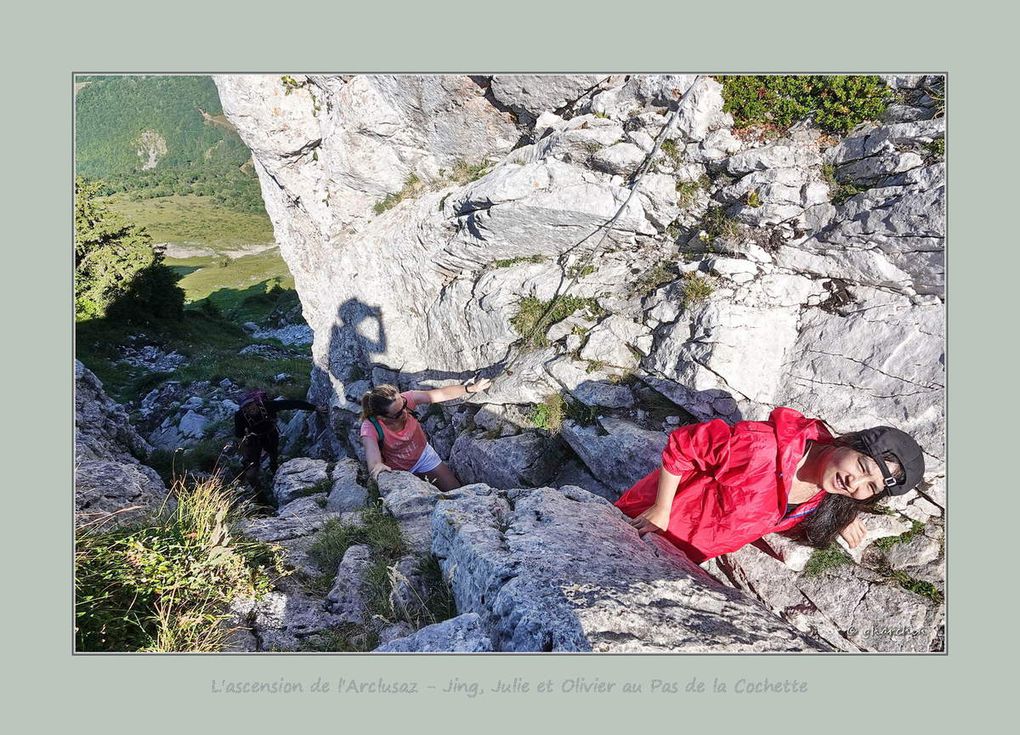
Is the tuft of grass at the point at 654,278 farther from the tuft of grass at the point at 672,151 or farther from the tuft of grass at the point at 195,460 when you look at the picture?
the tuft of grass at the point at 195,460

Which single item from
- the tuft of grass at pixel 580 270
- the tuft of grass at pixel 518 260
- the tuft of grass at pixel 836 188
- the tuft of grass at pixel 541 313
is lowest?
the tuft of grass at pixel 541 313

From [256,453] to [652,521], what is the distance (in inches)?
306

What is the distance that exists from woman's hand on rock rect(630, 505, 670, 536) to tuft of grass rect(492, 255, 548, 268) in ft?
16.9

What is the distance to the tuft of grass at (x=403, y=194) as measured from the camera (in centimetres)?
1095

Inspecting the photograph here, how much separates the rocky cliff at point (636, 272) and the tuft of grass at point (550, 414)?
2.0 inches

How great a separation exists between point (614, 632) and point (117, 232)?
1300 centimetres

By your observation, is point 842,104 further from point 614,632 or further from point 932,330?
point 614,632

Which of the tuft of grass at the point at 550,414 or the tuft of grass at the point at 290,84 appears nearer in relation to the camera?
the tuft of grass at the point at 550,414

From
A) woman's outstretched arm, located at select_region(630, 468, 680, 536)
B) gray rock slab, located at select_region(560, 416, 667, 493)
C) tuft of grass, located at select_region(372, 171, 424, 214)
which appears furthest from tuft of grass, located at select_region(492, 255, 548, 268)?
woman's outstretched arm, located at select_region(630, 468, 680, 536)

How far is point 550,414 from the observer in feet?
25.2

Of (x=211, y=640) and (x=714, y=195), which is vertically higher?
(x=714, y=195)

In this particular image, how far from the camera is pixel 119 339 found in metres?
12.2

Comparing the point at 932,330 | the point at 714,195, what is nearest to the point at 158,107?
the point at 714,195

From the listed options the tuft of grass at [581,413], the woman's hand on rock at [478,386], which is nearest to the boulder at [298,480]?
the woman's hand on rock at [478,386]
